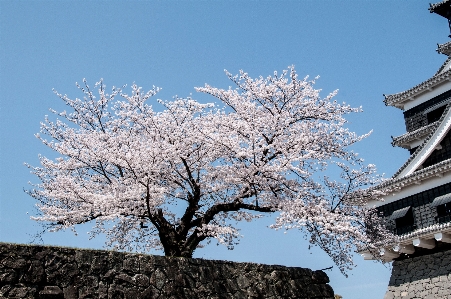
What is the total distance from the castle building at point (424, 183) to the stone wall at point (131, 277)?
1064 cm

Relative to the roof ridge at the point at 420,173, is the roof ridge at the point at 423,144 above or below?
above

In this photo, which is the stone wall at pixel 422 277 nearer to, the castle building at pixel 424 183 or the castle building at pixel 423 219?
the castle building at pixel 423 219

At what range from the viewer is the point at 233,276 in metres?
10.7

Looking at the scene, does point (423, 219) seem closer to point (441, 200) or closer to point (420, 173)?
point (441, 200)

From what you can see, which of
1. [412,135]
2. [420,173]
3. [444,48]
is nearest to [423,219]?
[420,173]

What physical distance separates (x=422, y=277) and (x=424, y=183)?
395 centimetres

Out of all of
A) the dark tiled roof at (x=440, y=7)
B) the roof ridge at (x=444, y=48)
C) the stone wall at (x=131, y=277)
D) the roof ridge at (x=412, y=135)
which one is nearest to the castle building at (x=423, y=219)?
the roof ridge at (x=412, y=135)

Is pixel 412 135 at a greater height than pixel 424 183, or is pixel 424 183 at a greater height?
pixel 412 135

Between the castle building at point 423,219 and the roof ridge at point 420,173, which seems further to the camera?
the roof ridge at point 420,173

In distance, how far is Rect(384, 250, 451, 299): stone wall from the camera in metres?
20.8

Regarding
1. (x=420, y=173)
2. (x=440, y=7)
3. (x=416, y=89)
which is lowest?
(x=420, y=173)

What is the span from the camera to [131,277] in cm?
924

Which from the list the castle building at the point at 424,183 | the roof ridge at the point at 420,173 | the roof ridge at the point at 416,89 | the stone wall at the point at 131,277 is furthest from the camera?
the roof ridge at the point at 416,89

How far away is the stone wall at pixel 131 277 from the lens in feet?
26.6
